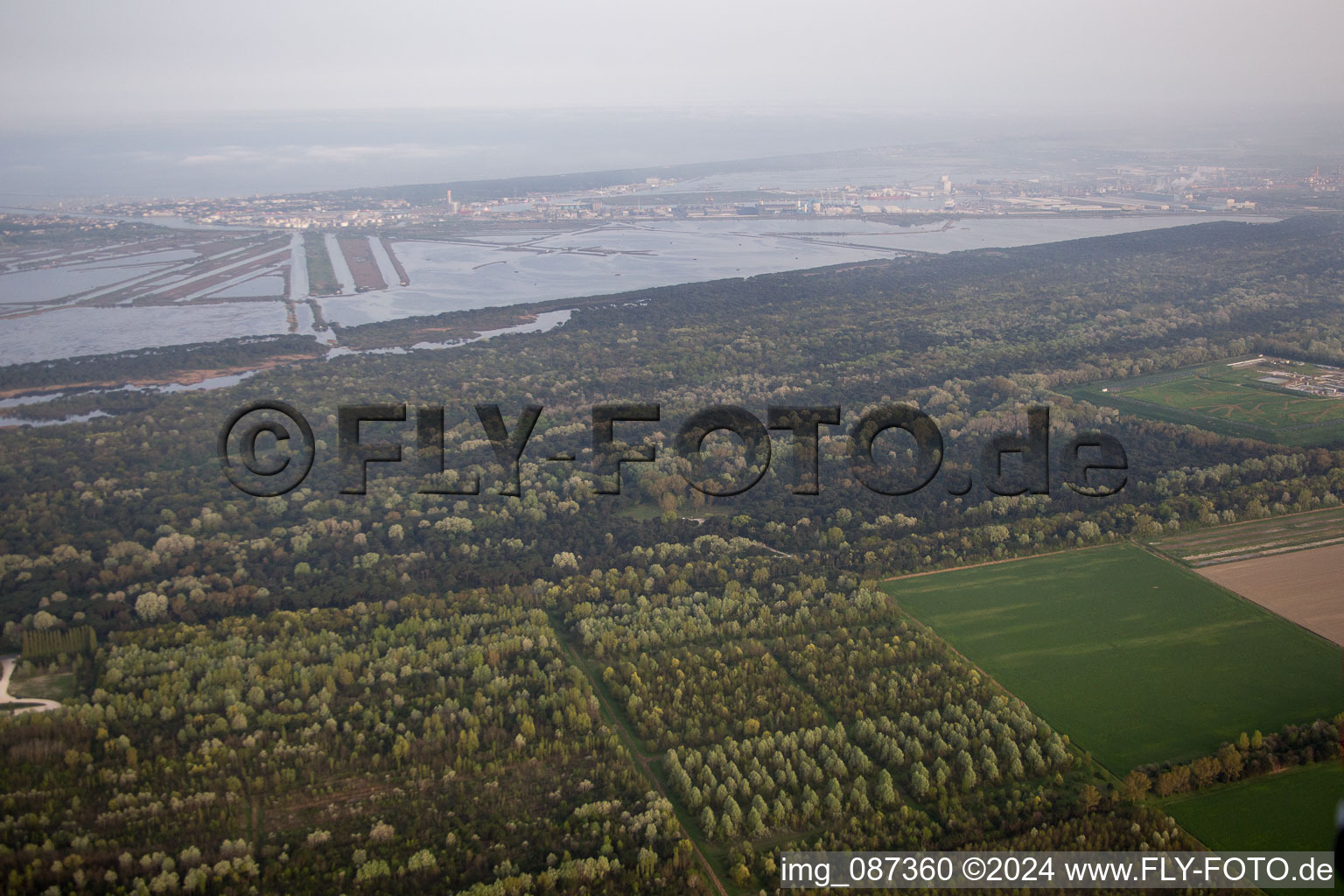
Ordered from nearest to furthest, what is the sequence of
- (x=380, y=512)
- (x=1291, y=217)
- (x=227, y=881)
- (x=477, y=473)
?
(x=227, y=881) → (x=380, y=512) → (x=477, y=473) → (x=1291, y=217)

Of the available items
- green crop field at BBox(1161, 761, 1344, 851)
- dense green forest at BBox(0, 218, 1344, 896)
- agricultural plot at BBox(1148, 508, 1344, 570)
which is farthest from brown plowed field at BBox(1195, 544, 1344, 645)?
green crop field at BBox(1161, 761, 1344, 851)

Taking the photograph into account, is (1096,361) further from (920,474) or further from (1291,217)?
(1291,217)

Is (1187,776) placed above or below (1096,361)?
below

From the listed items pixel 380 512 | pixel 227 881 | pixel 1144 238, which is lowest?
pixel 227 881

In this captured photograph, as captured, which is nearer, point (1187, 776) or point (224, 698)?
point (1187, 776)

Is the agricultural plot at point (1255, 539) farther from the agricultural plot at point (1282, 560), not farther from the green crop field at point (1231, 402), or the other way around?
the green crop field at point (1231, 402)

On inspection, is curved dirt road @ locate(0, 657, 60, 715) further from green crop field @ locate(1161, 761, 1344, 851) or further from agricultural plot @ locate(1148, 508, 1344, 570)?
agricultural plot @ locate(1148, 508, 1344, 570)

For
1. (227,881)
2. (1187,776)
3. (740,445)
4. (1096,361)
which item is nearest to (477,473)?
(740,445)

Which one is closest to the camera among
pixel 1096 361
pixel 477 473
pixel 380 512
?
pixel 380 512
